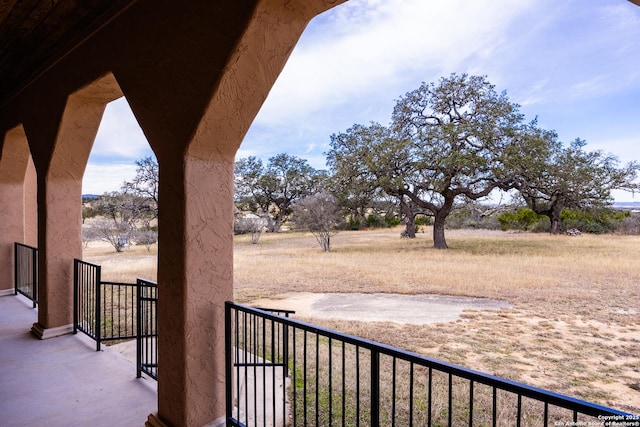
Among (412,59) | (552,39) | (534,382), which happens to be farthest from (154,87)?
(552,39)

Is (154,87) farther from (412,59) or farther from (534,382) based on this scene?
(412,59)

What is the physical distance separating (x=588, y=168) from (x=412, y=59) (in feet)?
23.9

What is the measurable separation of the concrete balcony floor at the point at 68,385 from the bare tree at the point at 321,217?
1046 cm

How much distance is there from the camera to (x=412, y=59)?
11.1 meters

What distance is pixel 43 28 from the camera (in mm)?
2463

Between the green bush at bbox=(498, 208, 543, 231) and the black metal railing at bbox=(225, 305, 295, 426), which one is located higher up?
the green bush at bbox=(498, 208, 543, 231)

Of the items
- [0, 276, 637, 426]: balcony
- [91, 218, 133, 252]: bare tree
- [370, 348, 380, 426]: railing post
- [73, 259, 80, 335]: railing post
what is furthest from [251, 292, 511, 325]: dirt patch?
[91, 218, 133, 252]: bare tree

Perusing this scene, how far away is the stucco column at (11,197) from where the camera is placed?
4.23m

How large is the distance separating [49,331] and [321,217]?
10560mm

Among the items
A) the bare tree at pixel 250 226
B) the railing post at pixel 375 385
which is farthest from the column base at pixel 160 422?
the bare tree at pixel 250 226

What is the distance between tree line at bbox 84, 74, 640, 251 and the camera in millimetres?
12008

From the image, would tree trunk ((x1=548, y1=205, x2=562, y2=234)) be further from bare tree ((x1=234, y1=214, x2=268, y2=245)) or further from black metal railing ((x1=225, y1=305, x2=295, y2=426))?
black metal railing ((x1=225, y1=305, x2=295, y2=426))

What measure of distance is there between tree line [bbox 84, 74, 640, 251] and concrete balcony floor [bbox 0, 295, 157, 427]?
10.3 metres

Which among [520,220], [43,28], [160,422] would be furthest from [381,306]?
[520,220]
